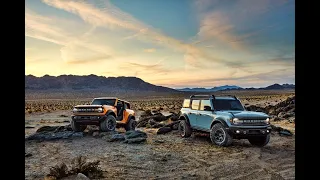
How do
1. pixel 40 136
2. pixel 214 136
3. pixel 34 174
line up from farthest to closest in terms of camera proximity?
pixel 40 136, pixel 214 136, pixel 34 174

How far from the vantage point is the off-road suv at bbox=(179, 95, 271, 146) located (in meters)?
11.0

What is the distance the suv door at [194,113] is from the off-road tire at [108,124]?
371 cm

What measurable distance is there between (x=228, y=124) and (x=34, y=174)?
6428mm

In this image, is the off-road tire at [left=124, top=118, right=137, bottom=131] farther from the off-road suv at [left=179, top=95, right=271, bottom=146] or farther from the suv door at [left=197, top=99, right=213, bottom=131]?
the suv door at [left=197, top=99, right=213, bottom=131]

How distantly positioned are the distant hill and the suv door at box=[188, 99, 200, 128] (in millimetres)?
125985

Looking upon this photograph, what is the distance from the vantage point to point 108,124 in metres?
14.9

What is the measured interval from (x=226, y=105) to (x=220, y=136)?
4.66 feet

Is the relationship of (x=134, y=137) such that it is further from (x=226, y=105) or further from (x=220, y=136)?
(x=226, y=105)

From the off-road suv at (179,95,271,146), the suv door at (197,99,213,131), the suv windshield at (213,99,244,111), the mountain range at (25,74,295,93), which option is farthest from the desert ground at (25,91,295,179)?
the mountain range at (25,74,295,93)

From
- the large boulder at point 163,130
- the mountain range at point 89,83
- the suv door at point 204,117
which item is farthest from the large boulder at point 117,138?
the mountain range at point 89,83
